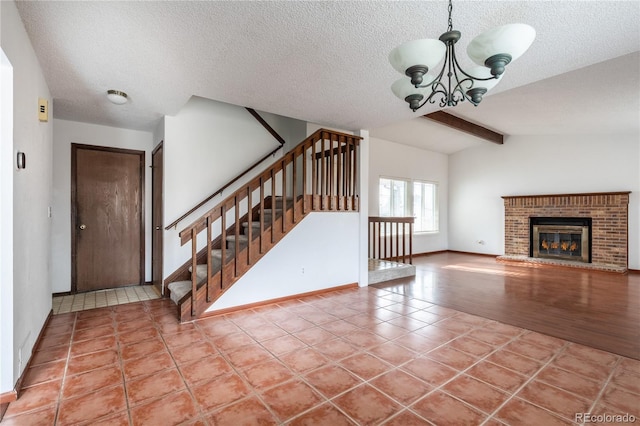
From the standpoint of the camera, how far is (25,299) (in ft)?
7.29

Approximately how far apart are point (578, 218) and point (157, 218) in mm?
8396

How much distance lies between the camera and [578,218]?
6.74 m

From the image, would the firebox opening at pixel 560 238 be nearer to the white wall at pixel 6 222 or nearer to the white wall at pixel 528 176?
the white wall at pixel 528 176

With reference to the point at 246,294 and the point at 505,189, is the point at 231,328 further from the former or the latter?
the point at 505,189

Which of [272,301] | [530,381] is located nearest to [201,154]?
[272,301]

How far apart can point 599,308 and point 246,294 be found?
4327 millimetres

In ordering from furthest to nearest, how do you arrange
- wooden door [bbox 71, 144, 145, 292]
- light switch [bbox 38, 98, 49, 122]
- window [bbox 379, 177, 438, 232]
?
1. window [bbox 379, 177, 438, 232]
2. wooden door [bbox 71, 144, 145, 292]
3. light switch [bbox 38, 98, 49, 122]

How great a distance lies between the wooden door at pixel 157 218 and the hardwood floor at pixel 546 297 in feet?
10.9

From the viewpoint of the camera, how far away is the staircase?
3.27 metres

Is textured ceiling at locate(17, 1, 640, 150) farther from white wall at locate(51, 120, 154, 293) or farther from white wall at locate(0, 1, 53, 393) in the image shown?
white wall at locate(51, 120, 154, 293)

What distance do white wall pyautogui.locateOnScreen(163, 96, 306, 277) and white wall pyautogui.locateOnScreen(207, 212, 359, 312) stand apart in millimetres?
1178

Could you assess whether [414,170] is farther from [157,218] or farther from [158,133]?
[157,218]

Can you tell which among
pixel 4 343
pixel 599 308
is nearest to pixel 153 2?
pixel 4 343

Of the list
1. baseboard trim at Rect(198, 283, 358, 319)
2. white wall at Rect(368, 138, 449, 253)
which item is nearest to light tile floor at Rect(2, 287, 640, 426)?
baseboard trim at Rect(198, 283, 358, 319)
